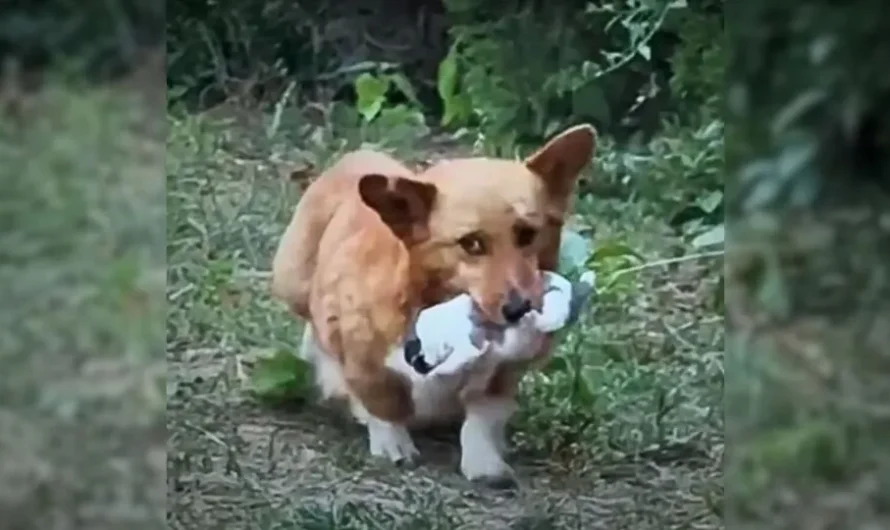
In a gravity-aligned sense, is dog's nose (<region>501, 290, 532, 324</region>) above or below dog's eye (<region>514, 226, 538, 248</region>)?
below

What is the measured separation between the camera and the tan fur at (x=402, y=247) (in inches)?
42.7

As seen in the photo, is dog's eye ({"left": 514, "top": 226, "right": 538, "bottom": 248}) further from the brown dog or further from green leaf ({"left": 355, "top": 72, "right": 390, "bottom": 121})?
green leaf ({"left": 355, "top": 72, "right": 390, "bottom": 121})

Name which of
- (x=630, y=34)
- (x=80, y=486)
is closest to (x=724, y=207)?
(x=630, y=34)

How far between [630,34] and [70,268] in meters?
0.50

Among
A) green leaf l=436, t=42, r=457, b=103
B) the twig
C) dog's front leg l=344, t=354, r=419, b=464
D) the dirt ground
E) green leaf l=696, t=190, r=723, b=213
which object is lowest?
the dirt ground

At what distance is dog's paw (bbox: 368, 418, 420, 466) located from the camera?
3.65ft

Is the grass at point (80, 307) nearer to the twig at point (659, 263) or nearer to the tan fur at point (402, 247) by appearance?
the tan fur at point (402, 247)

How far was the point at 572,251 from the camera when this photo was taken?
1.10 metres

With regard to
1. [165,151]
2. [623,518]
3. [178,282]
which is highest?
[165,151]

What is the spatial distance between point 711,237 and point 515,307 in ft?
0.57

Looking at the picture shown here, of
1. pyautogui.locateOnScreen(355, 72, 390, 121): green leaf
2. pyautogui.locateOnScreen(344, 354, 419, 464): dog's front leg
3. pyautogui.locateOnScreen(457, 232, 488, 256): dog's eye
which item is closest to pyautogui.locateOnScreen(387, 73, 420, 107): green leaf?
pyautogui.locateOnScreen(355, 72, 390, 121): green leaf

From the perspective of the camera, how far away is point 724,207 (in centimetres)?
111

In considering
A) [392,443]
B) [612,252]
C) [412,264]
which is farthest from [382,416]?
[612,252]

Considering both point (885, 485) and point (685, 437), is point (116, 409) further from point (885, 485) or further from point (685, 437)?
point (885, 485)
